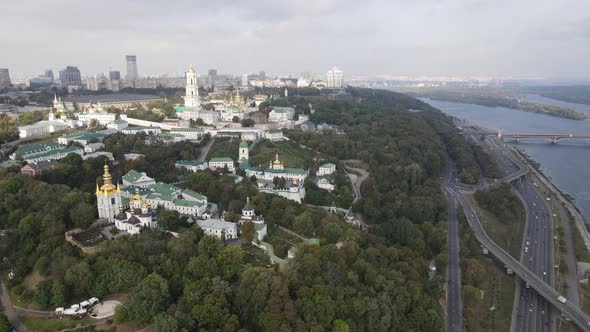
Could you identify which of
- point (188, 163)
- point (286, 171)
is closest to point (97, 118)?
point (188, 163)

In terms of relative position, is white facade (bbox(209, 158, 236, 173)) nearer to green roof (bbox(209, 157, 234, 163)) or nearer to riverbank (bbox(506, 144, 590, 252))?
green roof (bbox(209, 157, 234, 163))

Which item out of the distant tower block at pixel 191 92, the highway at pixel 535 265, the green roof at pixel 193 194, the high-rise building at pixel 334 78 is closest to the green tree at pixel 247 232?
the green roof at pixel 193 194

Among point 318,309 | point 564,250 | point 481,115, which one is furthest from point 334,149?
point 481,115

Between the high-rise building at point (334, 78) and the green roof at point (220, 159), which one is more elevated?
the high-rise building at point (334, 78)

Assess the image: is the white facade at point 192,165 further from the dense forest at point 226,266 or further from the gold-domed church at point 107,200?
the gold-domed church at point 107,200

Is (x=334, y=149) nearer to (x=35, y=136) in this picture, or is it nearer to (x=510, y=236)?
(x=510, y=236)
